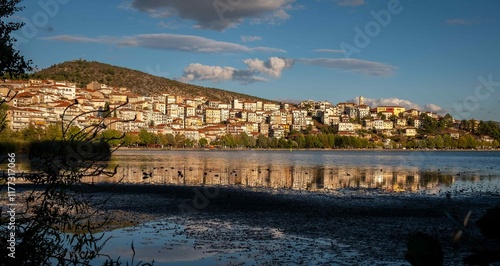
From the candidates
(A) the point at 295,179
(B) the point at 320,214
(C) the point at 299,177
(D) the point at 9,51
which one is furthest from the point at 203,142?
(D) the point at 9,51

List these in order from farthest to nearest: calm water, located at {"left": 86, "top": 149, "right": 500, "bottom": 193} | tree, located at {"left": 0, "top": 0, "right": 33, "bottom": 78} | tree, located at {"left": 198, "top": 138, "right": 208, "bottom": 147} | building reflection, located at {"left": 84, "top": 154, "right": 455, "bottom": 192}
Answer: tree, located at {"left": 198, "top": 138, "right": 208, "bottom": 147} < calm water, located at {"left": 86, "top": 149, "right": 500, "bottom": 193} < building reflection, located at {"left": 84, "top": 154, "right": 455, "bottom": 192} < tree, located at {"left": 0, "top": 0, "right": 33, "bottom": 78}

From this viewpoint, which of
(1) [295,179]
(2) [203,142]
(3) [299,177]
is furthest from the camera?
(2) [203,142]

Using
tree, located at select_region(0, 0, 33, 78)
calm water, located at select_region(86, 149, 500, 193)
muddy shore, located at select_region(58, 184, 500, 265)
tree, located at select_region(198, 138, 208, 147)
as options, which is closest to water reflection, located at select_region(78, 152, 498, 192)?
calm water, located at select_region(86, 149, 500, 193)

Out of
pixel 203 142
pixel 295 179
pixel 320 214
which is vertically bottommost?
pixel 295 179

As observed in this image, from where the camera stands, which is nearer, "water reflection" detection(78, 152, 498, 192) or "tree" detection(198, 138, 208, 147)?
"water reflection" detection(78, 152, 498, 192)

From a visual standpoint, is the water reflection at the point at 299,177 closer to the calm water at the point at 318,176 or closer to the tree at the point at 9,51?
the calm water at the point at 318,176

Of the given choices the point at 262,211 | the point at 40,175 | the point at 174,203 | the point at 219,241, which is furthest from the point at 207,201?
the point at 40,175

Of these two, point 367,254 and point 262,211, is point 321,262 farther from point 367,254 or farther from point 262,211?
point 262,211

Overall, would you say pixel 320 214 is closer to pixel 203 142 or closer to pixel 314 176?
pixel 314 176

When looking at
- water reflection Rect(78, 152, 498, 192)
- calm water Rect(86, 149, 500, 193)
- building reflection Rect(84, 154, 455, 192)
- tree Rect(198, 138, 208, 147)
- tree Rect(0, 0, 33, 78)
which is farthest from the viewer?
tree Rect(198, 138, 208, 147)

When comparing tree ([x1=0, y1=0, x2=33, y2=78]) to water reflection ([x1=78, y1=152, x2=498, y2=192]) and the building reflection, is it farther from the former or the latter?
water reflection ([x1=78, y1=152, x2=498, y2=192])

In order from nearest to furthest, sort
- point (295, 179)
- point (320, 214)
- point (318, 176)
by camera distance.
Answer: point (320, 214)
point (295, 179)
point (318, 176)

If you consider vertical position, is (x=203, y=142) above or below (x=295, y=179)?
above

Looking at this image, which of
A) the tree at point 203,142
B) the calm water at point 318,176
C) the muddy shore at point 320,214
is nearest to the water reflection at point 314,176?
the calm water at point 318,176
